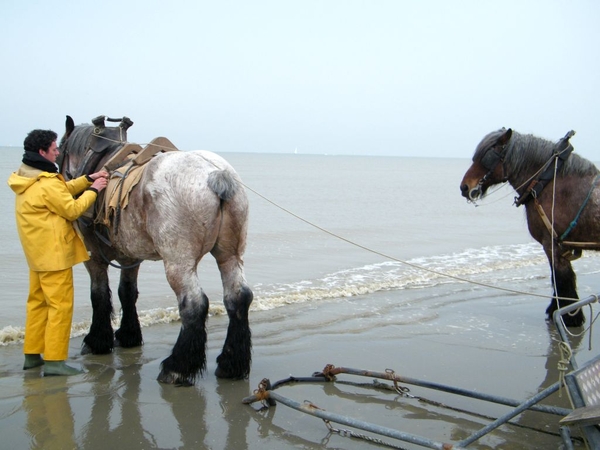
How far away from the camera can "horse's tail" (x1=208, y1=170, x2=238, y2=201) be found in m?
4.42

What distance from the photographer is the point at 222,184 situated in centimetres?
443

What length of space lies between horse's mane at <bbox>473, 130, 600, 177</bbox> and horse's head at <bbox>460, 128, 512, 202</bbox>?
1.0 inches

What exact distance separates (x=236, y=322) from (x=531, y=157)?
379 cm

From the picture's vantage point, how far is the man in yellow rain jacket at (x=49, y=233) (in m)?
4.55

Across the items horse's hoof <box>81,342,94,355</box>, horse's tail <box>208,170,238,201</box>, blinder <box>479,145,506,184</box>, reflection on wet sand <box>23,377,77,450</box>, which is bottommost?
horse's hoof <box>81,342,94,355</box>

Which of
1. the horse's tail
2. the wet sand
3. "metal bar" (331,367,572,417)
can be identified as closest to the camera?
"metal bar" (331,367,572,417)

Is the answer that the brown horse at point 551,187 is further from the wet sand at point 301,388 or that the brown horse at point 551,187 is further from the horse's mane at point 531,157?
the wet sand at point 301,388

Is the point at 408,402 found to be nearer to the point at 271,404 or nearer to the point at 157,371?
the point at 271,404

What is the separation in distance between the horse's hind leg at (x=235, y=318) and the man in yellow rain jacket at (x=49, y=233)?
4.06 feet

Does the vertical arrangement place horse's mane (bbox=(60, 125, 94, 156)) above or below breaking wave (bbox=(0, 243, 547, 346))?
above

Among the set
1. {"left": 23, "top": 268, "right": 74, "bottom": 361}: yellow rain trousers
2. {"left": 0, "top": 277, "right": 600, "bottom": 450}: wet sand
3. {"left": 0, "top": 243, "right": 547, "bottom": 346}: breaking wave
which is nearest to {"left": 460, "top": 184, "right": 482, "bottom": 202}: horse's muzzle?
{"left": 0, "top": 243, "right": 547, "bottom": 346}: breaking wave

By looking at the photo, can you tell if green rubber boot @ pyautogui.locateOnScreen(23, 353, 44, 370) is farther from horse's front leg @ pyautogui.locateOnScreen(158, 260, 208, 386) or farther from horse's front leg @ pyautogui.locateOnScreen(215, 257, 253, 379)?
horse's front leg @ pyautogui.locateOnScreen(215, 257, 253, 379)

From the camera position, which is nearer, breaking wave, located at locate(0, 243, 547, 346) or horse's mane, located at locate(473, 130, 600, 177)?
horse's mane, located at locate(473, 130, 600, 177)

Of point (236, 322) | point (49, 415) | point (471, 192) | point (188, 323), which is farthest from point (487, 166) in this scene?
point (49, 415)
